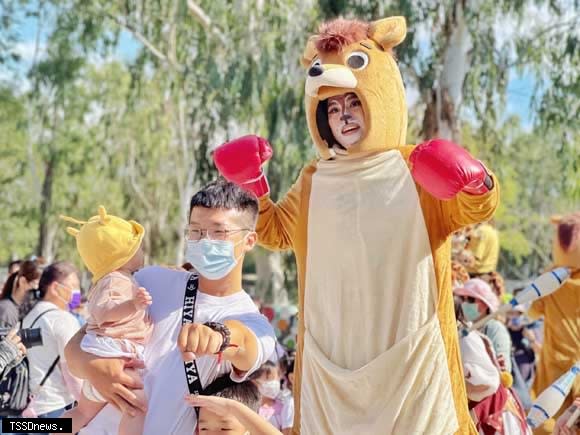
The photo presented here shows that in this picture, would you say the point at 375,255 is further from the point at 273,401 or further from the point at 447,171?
the point at 273,401

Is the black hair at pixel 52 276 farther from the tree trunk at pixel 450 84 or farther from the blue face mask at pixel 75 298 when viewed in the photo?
the tree trunk at pixel 450 84

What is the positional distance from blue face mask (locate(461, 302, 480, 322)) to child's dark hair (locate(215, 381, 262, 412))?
7.74 feet

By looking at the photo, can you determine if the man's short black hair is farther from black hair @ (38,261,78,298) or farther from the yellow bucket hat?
black hair @ (38,261,78,298)

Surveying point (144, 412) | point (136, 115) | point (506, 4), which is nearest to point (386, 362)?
point (144, 412)

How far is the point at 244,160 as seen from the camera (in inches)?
150

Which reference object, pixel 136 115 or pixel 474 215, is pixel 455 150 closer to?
pixel 474 215

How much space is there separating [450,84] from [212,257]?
30.3ft

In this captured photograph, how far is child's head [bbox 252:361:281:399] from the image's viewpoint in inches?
207

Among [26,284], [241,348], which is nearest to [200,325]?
[241,348]

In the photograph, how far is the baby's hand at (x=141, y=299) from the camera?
10.6 ft

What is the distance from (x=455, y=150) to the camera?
3.30 m

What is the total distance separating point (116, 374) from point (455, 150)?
4.63 ft

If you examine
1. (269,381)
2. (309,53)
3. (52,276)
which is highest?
(309,53)

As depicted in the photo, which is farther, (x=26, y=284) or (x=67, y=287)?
(x=26, y=284)
